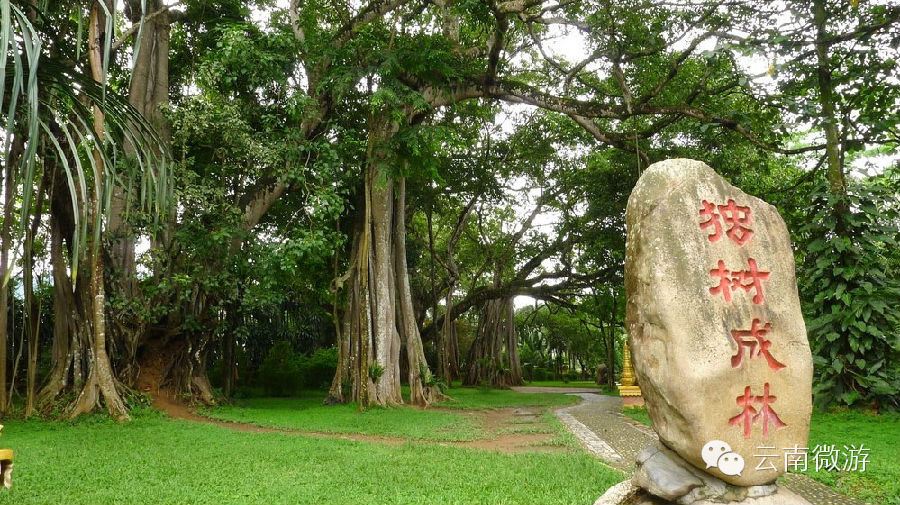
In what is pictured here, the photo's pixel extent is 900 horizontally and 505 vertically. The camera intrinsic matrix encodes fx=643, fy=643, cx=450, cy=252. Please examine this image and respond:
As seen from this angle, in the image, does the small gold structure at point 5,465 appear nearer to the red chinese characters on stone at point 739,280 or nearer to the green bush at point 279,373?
the red chinese characters on stone at point 739,280

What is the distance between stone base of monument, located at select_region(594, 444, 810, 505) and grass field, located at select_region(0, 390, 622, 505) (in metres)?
0.57

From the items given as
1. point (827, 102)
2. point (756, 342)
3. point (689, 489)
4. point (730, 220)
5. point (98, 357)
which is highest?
point (827, 102)

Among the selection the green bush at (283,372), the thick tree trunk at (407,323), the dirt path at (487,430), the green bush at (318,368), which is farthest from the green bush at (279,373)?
the dirt path at (487,430)

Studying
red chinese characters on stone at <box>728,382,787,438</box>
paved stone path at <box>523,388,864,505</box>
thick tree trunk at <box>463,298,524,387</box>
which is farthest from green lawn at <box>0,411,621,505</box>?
thick tree trunk at <box>463,298,524,387</box>

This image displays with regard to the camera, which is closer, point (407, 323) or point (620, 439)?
point (620, 439)

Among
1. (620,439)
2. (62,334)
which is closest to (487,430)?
(620,439)

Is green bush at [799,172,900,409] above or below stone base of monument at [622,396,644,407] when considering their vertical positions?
above

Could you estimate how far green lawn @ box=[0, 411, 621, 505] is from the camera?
13.5 feet

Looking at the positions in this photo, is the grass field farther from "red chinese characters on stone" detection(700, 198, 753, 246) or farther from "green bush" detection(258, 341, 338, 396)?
"green bush" detection(258, 341, 338, 396)

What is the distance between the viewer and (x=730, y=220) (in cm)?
383

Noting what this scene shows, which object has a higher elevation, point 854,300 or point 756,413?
point 854,300

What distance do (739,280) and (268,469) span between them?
3.70m

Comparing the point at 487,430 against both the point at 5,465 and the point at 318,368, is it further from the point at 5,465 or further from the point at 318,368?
the point at 318,368

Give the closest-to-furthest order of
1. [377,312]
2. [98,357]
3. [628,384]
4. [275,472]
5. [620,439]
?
[275,472] → [620,439] → [98,357] → [377,312] → [628,384]
